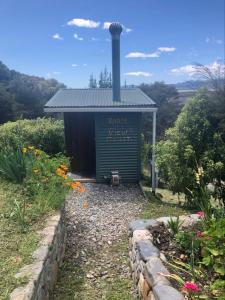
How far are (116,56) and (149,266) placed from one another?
22.8 ft

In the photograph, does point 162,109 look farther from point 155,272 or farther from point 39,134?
point 155,272

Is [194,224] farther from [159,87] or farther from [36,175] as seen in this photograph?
[159,87]

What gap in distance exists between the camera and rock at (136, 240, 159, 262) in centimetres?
335

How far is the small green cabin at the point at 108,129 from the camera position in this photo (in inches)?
316

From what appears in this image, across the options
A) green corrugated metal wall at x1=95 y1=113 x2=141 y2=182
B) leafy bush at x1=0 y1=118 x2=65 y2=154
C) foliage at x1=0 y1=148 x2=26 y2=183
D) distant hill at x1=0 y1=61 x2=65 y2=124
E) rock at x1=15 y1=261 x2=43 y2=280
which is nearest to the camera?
rock at x1=15 y1=261 x2=43 y2=280

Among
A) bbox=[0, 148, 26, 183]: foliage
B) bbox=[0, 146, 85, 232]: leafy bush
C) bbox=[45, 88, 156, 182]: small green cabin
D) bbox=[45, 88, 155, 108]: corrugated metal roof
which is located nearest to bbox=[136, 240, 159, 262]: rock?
bbox=[0, 146, 85, 232]: leafy bush

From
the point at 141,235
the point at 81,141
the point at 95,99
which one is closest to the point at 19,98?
the point at 81,141

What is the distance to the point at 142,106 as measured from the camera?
7969mm

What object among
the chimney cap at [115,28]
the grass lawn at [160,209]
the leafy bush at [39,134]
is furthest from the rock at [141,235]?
the chimney cap at [115,28]

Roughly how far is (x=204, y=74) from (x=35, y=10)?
10034 mm

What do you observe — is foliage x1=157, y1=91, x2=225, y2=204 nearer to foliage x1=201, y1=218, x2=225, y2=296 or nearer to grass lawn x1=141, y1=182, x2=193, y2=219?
grass lawn x1=141, y1=182, x2=193, y2=219

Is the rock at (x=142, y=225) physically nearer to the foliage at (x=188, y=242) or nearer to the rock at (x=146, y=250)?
the rock at (x=146, y=250)

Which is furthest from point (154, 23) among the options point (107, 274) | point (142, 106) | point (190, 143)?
point (107, 274)

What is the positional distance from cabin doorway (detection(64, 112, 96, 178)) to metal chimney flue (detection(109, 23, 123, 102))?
3.27ft
